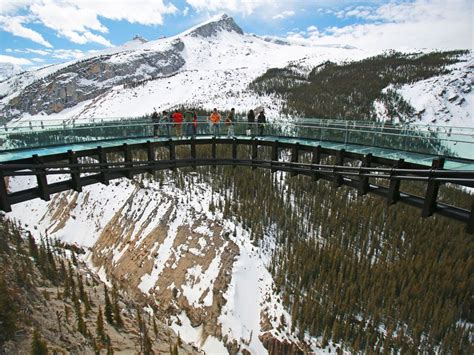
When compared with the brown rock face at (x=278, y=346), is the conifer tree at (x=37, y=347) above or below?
above

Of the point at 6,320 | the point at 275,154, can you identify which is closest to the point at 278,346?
the point at 275,154

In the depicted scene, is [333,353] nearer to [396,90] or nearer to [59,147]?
[59,147]

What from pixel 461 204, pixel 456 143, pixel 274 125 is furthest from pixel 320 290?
pixel 461 204

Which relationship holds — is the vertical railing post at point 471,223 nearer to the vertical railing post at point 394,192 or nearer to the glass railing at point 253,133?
the glass railing at point 253,133

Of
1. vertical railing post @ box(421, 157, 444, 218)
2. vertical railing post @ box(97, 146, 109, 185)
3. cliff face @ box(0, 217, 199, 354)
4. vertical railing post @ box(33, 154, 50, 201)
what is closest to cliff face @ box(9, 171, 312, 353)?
cliff face @ box(0, 217, 199, 354)

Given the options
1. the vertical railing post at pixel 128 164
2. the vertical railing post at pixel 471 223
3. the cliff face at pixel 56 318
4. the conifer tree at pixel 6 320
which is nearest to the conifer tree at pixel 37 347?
the cliff face at pixel 56 318

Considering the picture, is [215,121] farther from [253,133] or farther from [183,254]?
[183,254]

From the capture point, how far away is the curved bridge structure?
456 inches

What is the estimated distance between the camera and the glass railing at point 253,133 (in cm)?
1378

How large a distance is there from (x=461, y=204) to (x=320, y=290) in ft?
132

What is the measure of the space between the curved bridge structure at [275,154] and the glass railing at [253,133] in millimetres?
43

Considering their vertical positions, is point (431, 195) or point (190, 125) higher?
point (190, 125)

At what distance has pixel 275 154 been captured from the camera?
21.1 m

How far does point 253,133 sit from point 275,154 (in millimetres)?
2576
